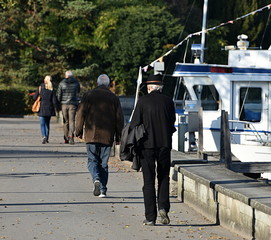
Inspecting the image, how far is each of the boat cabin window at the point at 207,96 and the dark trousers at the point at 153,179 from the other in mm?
13404

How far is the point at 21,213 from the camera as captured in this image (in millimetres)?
11430

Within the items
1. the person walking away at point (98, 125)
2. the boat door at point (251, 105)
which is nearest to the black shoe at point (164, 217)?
the person walking away at point (98, 125)

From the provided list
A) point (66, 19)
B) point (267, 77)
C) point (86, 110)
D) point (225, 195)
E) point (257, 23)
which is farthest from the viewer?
point (257, 23)

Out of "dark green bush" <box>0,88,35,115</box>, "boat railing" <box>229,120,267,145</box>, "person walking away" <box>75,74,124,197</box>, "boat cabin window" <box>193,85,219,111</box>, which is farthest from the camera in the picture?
"dark green bush" <box>0,88,35,115</box>

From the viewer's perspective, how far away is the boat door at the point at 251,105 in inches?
920

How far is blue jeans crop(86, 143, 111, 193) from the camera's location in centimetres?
1330

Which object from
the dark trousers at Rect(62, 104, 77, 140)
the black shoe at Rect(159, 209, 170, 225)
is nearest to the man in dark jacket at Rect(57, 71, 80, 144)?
the dark trousers at Rect(62, 104, 77, 140)

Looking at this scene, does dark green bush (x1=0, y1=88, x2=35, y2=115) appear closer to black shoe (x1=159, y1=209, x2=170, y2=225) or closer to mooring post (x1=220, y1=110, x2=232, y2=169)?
mooring post (x1=220, y1=110, x2=232, y2=169)

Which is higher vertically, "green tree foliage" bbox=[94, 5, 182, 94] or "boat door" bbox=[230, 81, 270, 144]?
"green tree foliage" bbox=[94, 5, 182, 94]

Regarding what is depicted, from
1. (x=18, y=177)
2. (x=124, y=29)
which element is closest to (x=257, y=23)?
(x=124, y=29)

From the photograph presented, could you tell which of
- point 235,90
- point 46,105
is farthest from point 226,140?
point 46,105

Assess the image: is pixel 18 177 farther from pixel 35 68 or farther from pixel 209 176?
pixel 35 68

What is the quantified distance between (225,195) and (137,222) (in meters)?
1.22

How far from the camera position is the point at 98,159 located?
13.5 meters
